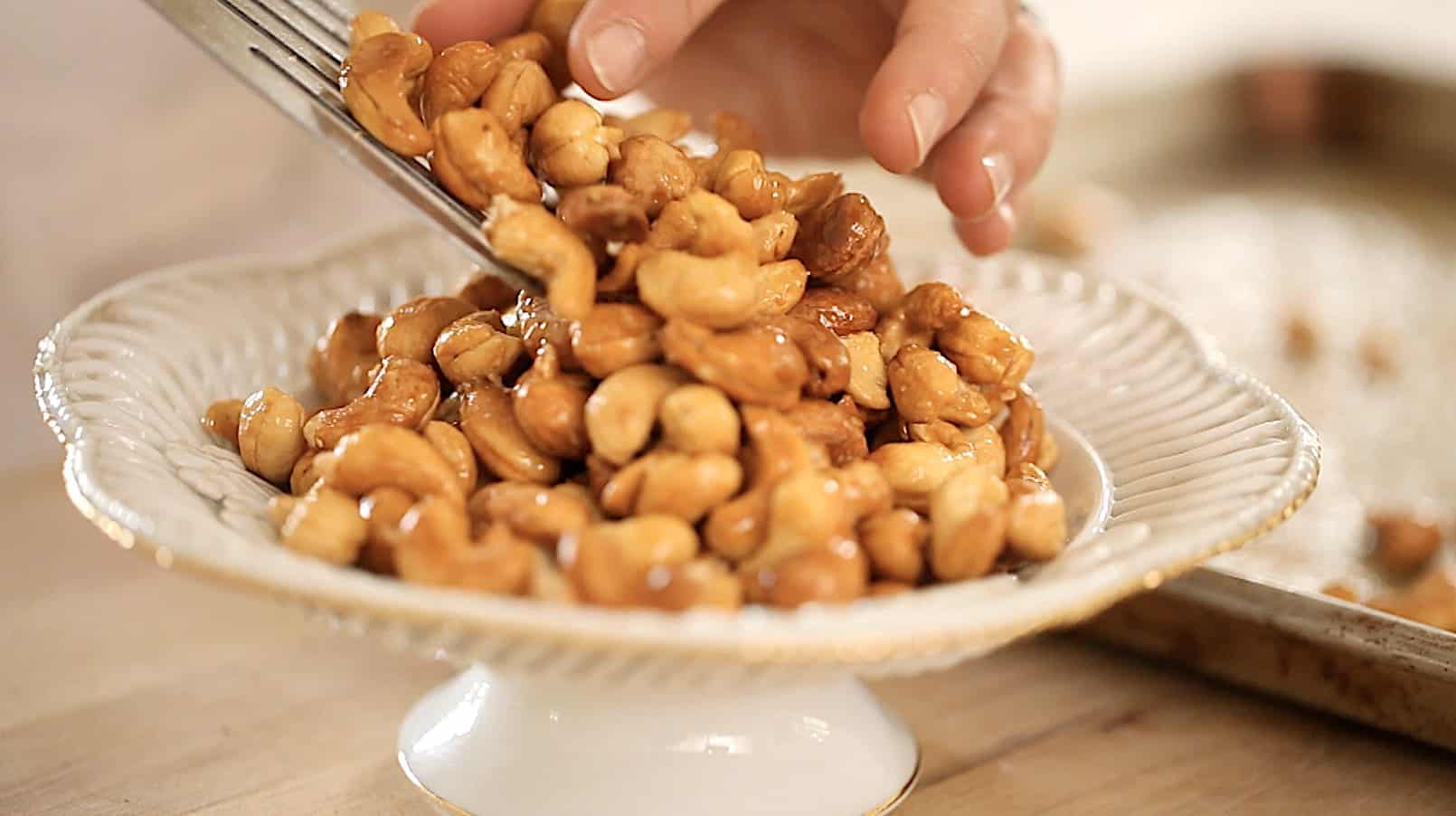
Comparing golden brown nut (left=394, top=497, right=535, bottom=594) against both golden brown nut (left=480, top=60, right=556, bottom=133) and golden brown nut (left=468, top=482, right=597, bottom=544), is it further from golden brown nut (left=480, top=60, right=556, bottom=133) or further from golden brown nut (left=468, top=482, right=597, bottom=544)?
golden brown nut (left=480, top=60, right=556, bottom=133)

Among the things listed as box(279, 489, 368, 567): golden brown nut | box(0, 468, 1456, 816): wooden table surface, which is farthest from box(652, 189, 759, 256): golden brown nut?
box(0, 468, 1456, 816): wooden table surface

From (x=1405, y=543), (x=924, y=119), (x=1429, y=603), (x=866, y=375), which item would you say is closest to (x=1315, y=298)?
(x=1405, y=543)

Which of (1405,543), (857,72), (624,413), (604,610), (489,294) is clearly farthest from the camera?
(857,72)

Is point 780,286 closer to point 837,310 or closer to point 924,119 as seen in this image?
point 837,310

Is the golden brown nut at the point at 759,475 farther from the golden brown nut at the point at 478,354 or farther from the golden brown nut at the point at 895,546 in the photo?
the golden brown nut at the point at 478,354

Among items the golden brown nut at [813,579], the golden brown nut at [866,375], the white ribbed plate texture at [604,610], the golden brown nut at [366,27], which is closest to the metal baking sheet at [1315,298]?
the white ribbed plate texture at [604,610]
